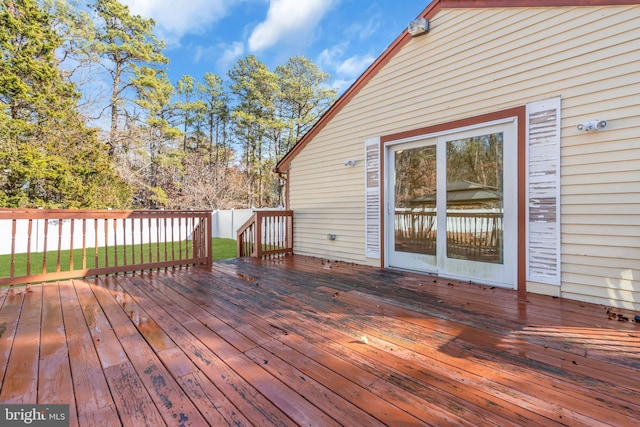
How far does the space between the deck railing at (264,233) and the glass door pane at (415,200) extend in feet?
8.73

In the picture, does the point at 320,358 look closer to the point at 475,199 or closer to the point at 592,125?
the point at 475,199

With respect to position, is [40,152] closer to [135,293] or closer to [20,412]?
[135,293]

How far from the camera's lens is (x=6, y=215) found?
11.9 feet

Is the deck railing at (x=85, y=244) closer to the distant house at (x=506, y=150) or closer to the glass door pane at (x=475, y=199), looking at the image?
the distant house at (x=506, y=150)

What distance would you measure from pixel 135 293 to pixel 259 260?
2433 millimetres

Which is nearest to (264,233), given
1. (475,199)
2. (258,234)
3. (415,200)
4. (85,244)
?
(258,234)

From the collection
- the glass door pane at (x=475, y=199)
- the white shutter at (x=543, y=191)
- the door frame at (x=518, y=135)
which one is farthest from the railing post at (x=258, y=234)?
the white shutter at (x=543, y=191)

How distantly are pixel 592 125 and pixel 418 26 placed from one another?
106 inches

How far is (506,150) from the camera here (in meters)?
3.60

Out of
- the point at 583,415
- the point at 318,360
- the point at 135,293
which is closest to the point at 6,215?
the point at 135,293

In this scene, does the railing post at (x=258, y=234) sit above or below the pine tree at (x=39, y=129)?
below

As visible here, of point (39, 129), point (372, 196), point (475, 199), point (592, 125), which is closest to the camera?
point (592, 125)

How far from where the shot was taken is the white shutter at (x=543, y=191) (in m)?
3.23

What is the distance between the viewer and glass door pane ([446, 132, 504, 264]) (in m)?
3.69
